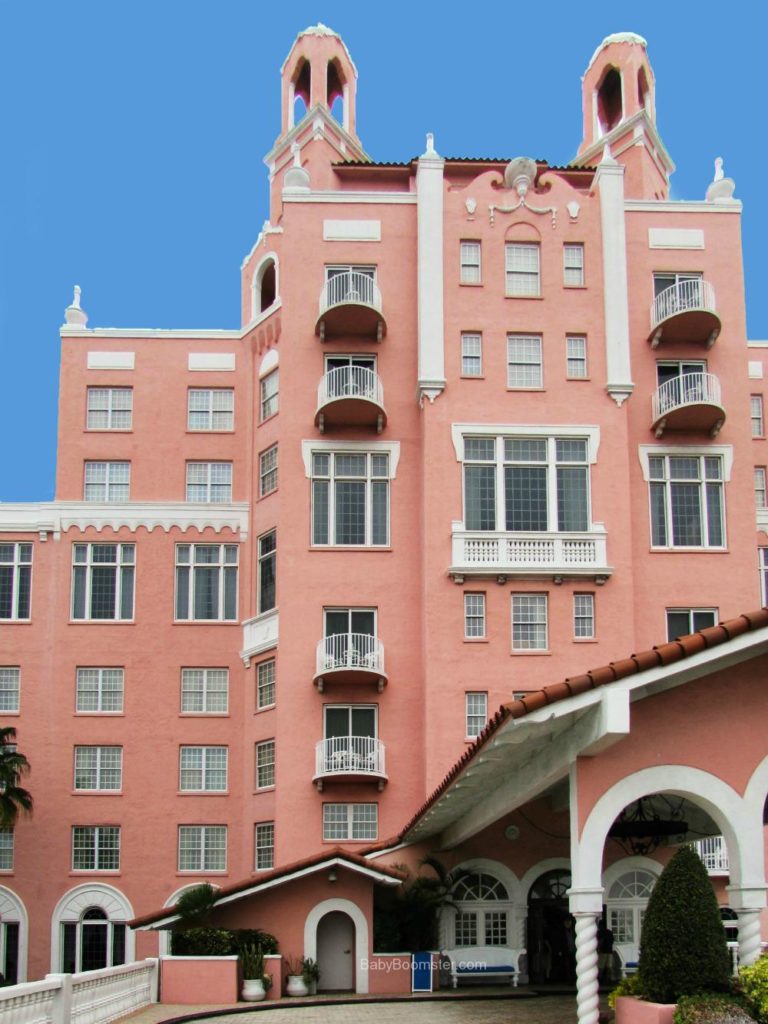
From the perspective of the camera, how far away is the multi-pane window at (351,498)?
4366 centimetres

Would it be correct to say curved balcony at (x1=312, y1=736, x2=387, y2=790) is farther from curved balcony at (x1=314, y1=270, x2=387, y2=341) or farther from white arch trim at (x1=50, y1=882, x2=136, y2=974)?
curved balcony at (x1=314, y1=270, x2=387, y2=341)

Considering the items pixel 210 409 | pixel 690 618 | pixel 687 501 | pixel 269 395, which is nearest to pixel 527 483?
pixel 687 501

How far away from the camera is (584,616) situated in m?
42.1

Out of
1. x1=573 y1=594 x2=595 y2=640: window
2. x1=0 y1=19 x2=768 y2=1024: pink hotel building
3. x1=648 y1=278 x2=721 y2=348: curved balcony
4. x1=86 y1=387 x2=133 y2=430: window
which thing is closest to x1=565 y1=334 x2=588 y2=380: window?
x1=0 y1=19 x2=768 y2=1024: pink hotel building

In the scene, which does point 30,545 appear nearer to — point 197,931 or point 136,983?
point 197,931

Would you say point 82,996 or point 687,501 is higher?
point 687,501

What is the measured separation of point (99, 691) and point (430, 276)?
17141 millimetres

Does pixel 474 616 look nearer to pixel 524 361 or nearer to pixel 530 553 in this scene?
pixel 530 553

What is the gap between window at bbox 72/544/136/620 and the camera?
47.2 metres

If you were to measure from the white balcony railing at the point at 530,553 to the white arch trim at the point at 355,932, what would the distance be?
34.0 feet

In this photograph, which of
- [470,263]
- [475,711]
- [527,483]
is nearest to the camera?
[475,711]

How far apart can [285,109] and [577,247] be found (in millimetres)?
15820

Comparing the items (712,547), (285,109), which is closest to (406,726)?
(712,547)

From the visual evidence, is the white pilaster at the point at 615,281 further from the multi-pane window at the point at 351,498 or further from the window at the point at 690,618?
the multi-pane window at the point at 351,498
